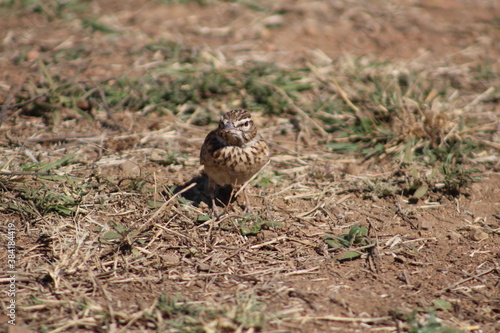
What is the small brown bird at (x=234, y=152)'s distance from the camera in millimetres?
4965

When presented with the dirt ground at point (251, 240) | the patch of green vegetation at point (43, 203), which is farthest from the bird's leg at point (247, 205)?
the patch of green vegetation at point (43, 203)

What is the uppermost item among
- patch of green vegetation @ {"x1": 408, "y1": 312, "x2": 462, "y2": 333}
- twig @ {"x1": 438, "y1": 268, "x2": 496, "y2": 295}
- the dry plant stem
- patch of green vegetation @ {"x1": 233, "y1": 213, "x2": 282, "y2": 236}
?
the dry plant stem

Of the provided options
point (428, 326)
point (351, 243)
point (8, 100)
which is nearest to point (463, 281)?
point (428, 326)

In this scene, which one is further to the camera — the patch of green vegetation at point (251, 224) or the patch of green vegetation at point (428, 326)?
the patch of green vegetation at point (251, 224)

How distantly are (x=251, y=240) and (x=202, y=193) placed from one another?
104 cm

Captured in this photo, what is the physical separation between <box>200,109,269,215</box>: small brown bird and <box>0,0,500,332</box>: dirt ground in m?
0.42

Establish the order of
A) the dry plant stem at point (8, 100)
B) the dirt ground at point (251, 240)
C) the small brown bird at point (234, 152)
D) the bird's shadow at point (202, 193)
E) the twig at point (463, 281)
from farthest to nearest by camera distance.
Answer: the dry plant stem at point (8, 100) < the bird's shadow at point (202, 193) < the small brown bird at point (234, 152) < the twig at point (463, 281) < the dirt ground at point (251, 240)

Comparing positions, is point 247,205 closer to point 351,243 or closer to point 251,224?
point 251,224

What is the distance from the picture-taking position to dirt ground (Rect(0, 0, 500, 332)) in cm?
383

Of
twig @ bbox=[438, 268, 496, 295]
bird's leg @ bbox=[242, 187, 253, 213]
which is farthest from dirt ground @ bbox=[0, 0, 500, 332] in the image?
bird's leg @ bbox=[242, 187, 253, 213]

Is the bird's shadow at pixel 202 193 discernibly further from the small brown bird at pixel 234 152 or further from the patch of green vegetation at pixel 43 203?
the patch of green vegetation at pixel 43 203

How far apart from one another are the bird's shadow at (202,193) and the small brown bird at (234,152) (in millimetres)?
229

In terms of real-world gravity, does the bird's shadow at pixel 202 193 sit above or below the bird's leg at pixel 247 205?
below

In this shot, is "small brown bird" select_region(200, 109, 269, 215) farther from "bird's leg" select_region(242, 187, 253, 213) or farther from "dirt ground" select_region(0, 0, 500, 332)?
"dirt ground" select_region(0, 0, 500, 332)
